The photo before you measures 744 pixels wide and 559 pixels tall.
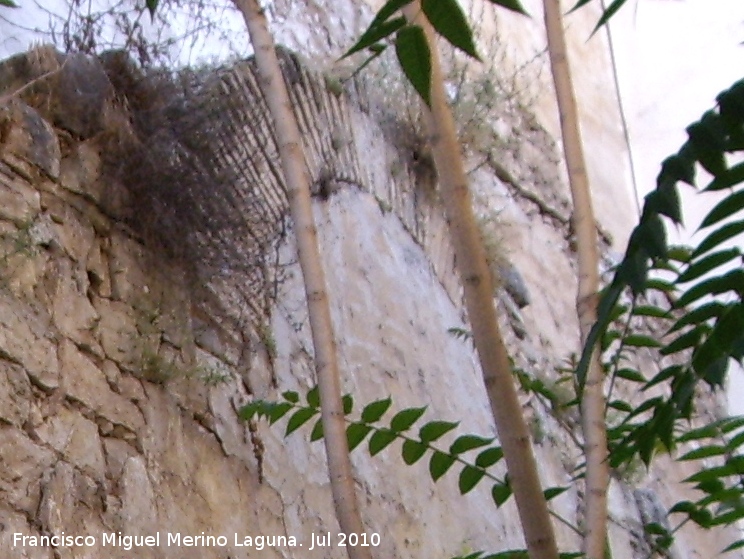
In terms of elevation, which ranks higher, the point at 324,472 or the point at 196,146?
the point at 196,146

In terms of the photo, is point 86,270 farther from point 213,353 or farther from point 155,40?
point 155,40

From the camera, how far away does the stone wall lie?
1325mm

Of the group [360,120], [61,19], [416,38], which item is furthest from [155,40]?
[416,38]

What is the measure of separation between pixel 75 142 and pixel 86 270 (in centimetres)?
22

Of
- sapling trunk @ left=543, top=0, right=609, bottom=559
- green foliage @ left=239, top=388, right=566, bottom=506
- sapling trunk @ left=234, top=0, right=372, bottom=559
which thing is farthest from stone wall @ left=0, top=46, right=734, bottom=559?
sapling trunk @ left=543, top=0, right=609, bottom=559

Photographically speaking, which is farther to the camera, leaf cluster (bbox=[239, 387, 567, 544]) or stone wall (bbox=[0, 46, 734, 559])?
stone wall (bbox=[0, 46, 734, 559])

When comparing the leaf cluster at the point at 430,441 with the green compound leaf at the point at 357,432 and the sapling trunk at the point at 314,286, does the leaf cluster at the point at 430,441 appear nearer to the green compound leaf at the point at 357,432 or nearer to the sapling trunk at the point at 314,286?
the green compound leaf at the point at 357,432

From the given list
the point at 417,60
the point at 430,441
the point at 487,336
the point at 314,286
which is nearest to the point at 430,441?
the point at 430,441

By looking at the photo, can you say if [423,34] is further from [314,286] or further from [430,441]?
[430,441]

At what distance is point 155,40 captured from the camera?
1.83 meters

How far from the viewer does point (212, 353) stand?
66.7 inches

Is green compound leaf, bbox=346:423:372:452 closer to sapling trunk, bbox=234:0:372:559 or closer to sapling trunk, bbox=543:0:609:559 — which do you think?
sapling trunk, bbox=234:0:372:559

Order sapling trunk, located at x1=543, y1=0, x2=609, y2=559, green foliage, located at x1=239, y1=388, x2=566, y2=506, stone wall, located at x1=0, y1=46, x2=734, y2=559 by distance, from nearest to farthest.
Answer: sapling trunk, located at x1=543, y1=0, x2=609, y2=559
green foliage, located at x1=239, y1=388, x2=566, y2=506
stone wall, located at x1=0, y1=46, x2=734, y2=559

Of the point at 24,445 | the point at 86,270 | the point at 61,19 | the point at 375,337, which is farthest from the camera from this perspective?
the point at 375,337
